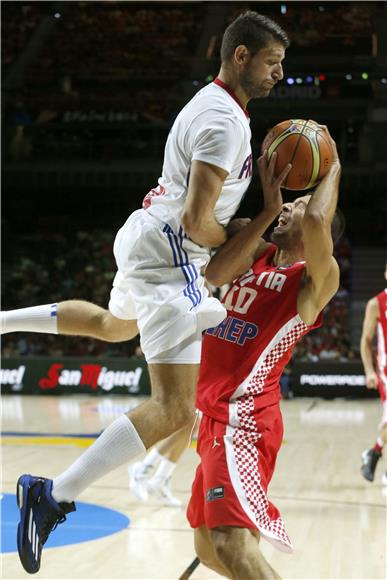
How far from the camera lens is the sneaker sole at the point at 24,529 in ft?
10.8

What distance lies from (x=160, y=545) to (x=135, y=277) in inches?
94.2

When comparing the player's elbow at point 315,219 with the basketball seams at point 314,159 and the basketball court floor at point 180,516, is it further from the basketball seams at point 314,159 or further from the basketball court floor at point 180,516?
the basketball court floor at point 180,516

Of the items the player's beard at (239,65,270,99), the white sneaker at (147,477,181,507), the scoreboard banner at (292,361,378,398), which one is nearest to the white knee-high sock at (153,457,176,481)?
the white sneaker at (147,477,181,507)

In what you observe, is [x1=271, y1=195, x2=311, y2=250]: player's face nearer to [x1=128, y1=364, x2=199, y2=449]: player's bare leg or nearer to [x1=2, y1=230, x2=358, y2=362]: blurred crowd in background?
[x1=128, y1=364, x2=199, y2=449]: player's bare leg

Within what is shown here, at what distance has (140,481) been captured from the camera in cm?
645

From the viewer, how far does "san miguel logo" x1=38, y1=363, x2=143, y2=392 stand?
15656 millimetres

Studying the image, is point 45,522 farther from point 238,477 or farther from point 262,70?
point 262,70

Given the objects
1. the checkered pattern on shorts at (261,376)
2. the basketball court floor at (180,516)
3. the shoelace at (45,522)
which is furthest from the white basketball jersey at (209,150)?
the basketball court floor at (180,516)

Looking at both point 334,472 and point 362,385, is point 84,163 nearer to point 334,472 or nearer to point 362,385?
point 362,385

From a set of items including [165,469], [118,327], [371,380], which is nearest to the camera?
[118,327]

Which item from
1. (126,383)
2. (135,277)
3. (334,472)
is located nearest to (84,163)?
(126,383)

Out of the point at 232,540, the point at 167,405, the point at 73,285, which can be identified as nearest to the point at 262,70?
the point at 167,405

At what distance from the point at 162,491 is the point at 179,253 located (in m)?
3.27

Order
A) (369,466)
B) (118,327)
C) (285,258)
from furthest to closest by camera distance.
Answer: (369,466) < (118,327) < (285,258)
